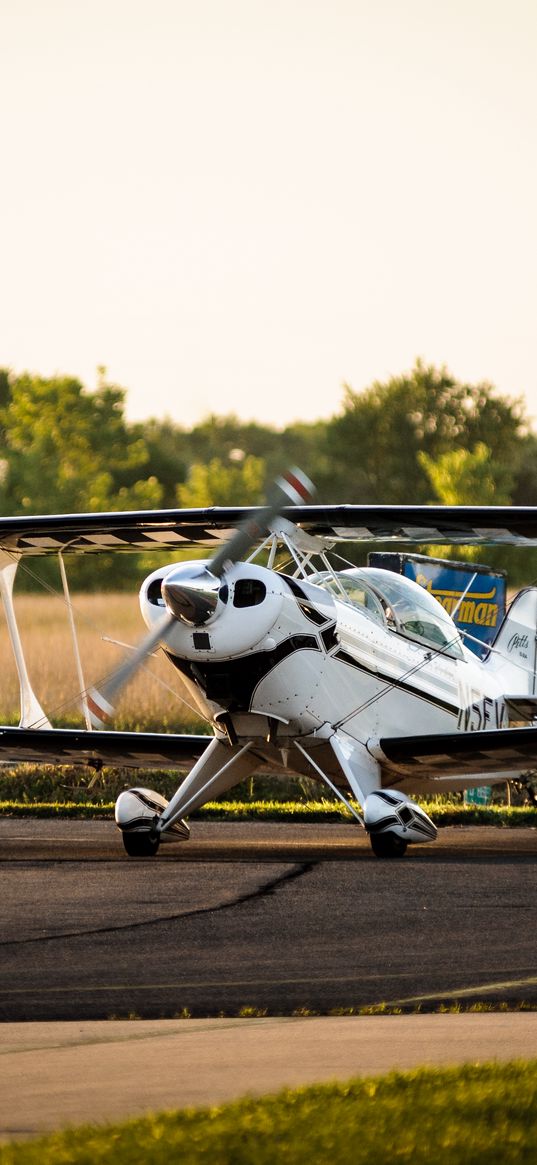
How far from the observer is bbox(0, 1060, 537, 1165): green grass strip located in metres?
4.70

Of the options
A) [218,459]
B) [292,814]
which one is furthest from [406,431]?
[292,814]

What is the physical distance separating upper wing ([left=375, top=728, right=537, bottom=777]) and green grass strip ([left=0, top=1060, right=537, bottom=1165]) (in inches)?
340

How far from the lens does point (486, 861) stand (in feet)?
45.1

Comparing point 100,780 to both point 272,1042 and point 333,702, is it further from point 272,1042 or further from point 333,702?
point 272,1042

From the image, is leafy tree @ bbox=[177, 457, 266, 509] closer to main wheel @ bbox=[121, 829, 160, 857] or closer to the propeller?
main wheel @ bbox=[121, 829, 160, 857]

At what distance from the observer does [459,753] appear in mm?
14633

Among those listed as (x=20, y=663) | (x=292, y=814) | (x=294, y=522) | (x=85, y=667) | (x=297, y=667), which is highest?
(x=294, y=522)

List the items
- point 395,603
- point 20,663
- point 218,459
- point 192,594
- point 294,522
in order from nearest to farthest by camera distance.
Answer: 1. point 192,594
2. point 294,522
3. point 395,603
4. point 20,663
5. point 218,459

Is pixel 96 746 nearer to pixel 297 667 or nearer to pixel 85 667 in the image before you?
pixel 297 667

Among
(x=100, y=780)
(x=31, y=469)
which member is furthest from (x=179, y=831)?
(x=31, y=469)

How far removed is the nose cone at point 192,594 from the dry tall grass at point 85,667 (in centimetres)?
63

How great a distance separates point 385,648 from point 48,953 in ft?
22.6

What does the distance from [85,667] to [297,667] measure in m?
19.3

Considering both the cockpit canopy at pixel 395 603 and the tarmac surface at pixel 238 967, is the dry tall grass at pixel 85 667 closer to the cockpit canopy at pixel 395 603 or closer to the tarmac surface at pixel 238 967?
the cockpit canopy at pixel 395 603
